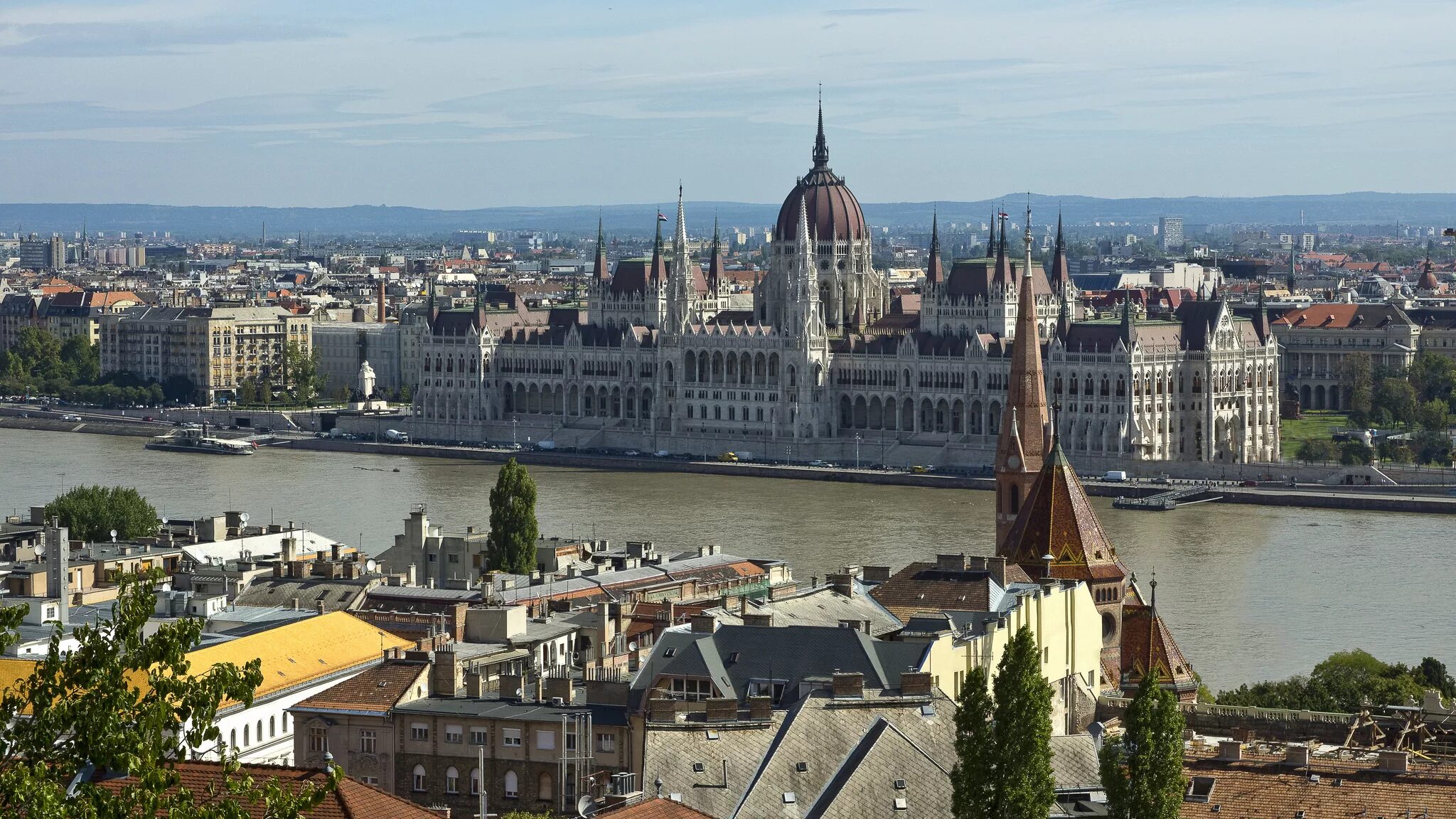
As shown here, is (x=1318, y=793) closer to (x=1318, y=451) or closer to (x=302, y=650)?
(x=302, y=650)

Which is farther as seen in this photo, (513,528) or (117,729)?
(513,528)

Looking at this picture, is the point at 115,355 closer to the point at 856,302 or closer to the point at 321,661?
the point at 856,302

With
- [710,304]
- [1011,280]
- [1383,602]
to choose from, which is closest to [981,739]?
[1383,602]

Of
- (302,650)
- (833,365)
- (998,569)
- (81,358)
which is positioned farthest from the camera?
(81,358)

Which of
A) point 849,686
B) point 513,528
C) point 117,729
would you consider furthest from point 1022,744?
point 513,528

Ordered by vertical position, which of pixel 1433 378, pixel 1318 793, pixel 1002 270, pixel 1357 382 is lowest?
pixel 1357 382

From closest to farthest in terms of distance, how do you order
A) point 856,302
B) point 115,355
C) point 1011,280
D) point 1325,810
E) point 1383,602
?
point 1325,810, point 1383,602, point 1011,280, point 856,302, point 115,355

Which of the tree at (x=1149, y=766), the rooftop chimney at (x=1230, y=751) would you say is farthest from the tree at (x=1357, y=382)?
the tree at (x=1149, y=766)
